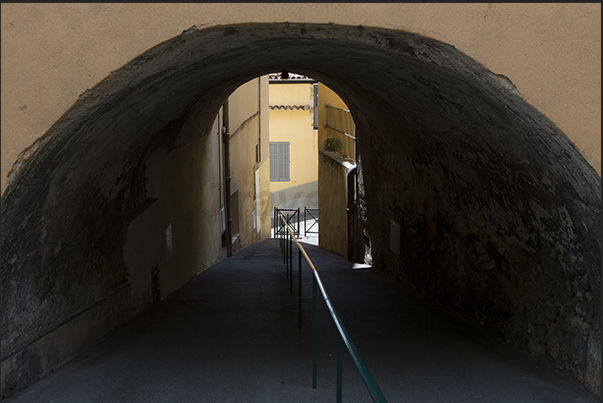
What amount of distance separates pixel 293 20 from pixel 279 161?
70.5 feet

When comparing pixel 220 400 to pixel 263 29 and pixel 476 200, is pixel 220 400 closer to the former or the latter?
pixel 263 29

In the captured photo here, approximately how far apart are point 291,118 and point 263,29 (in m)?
20.9

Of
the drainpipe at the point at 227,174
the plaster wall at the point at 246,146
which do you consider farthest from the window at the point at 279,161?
the drainpipe at the point at 227,174

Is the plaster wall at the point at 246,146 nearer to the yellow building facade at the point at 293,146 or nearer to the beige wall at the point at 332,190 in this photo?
the beige wall at the point at 332,190

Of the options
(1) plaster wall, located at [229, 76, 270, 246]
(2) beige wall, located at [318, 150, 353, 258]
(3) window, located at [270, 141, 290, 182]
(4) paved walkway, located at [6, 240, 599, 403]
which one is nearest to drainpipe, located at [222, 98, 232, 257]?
(1) plaster wall, located at [229, 76, 270, 246]

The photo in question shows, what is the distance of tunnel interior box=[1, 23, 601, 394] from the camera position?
3.25m

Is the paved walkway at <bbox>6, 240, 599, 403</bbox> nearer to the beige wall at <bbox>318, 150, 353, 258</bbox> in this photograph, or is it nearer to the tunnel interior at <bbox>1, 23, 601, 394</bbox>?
the tunnel interior at <bbox>1, 23, 601, 394</bbox>

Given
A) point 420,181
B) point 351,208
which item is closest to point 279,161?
point 351,208

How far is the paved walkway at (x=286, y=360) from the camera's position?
3891 millimetres

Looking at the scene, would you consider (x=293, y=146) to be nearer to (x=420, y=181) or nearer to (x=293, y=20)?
(x=420, y=181)

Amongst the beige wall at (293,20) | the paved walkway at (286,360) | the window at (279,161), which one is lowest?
the paved walkway at (286,360)

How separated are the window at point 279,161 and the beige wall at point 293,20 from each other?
21.2 m

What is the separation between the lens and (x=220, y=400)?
3.84 metres

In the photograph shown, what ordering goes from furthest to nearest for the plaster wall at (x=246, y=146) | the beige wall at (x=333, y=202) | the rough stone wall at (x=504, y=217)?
the plaster wall at (x=246, y=146) < the beige wall at (x=333, y=202) < the rough stone wall at (x=504, y=217)
